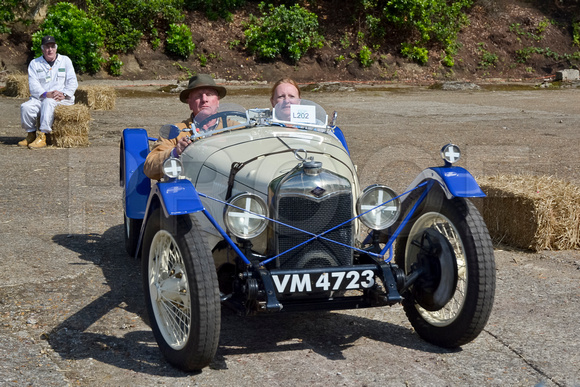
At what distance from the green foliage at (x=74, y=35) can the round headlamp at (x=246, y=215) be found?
19.7 meters

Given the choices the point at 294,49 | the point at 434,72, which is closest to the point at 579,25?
the point at 434,72

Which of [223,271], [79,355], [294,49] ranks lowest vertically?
[79,355]

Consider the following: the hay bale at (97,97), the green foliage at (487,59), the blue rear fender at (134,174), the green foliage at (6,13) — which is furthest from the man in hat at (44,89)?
the green foliage at (487,59)

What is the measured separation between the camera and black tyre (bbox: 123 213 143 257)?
222 inches

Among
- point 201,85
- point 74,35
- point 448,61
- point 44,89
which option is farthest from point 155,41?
point 201,85

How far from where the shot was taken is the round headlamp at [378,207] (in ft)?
13.1

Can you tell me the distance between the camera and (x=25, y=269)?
5297mm

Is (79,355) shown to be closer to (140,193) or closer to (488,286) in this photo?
(140,193)

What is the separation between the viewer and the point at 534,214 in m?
6.01

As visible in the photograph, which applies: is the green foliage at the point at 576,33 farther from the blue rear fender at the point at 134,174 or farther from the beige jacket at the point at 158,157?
the beige jacket at the point at 158,157

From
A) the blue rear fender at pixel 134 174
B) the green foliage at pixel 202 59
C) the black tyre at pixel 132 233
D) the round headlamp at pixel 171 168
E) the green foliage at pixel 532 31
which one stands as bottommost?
the black tyre at pixel 132 233

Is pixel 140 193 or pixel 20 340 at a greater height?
pixel 140 193

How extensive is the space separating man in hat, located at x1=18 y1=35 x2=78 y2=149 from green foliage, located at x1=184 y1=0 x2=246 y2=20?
618 inches

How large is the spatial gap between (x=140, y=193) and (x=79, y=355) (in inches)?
76.5
